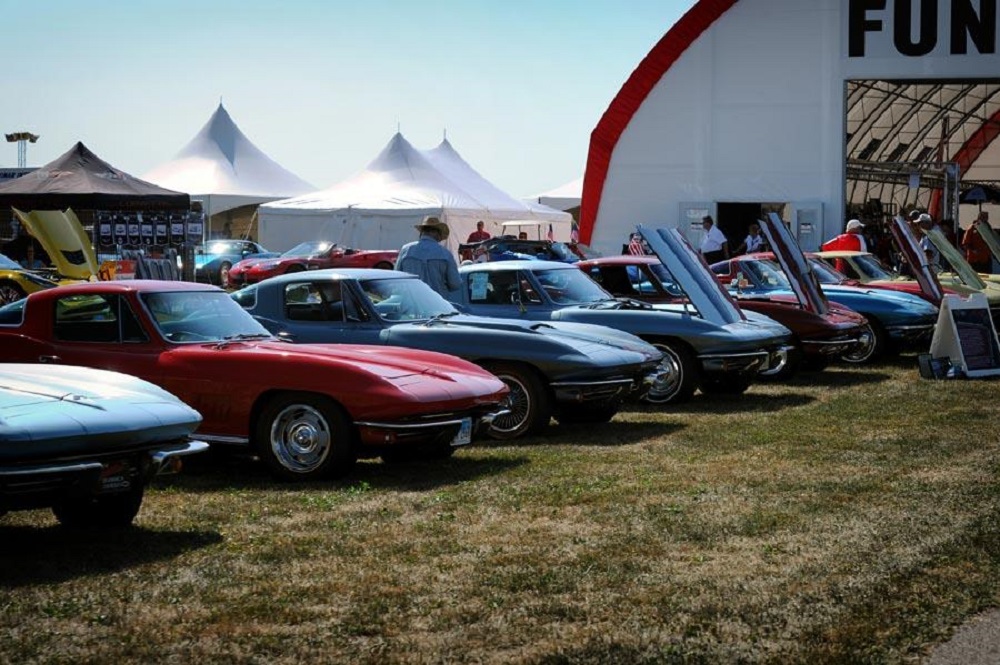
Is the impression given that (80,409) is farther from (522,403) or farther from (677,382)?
(677,382)

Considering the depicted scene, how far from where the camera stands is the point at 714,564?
6.39m

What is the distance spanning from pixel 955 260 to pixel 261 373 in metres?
12.8

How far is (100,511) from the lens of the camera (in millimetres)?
7254

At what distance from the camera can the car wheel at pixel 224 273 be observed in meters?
36.2

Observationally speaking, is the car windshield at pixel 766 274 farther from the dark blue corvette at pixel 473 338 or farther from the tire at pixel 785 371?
the dark blue corvette at pixel 473 338

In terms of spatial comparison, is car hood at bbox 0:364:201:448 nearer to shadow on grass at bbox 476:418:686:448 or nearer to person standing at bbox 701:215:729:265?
shadow on grass at bbox 476:418:686:448

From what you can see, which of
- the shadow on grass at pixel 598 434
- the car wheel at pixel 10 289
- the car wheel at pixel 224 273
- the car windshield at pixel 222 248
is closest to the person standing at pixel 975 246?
the shadow on grass at pixel 598 434

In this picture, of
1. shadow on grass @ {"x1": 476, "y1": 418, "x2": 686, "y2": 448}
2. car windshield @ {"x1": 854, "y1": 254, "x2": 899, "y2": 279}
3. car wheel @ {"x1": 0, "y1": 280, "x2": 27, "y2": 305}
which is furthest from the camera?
car wheel @ {"x1": 0, "y1": 280, "x2": 27, "y2": 305}

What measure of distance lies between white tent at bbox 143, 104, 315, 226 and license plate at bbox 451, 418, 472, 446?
3958cm

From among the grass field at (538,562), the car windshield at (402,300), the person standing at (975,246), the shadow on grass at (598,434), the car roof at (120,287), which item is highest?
the person standing at (975,246)

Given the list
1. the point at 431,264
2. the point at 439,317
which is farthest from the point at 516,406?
the point at 431,264

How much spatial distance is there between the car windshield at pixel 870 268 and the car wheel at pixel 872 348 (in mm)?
2168

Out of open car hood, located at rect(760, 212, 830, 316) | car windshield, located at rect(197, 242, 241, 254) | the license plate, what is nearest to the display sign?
open car hood, located at rect(760, 212, 830, 316)

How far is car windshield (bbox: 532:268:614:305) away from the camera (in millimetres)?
13953
